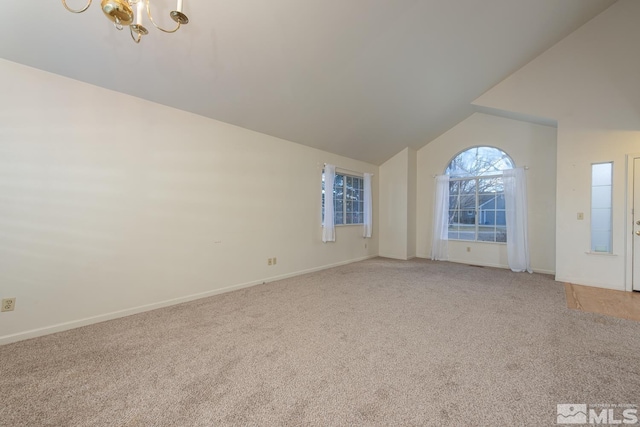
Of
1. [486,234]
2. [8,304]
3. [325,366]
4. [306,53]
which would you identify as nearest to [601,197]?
[486,234]

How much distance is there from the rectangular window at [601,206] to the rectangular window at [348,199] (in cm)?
376

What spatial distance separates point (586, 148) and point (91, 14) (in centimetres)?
612

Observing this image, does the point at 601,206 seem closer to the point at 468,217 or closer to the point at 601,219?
the point at 601,219

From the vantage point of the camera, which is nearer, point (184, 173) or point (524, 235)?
point (184, 173)

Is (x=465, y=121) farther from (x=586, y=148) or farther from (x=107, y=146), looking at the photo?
(x=107, y=146)

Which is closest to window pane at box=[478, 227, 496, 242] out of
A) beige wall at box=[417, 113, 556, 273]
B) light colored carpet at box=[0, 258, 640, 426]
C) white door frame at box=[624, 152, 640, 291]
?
beige wall at box=[417, 113, 556, 273]

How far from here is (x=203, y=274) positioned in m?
3.33

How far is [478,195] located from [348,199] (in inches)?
109

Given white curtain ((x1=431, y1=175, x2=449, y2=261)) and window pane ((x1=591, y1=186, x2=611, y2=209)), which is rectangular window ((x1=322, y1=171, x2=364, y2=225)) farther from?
window pane ((x1=591, y1=186, x2=611, y2=209))

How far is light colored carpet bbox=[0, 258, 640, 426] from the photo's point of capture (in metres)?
1.44

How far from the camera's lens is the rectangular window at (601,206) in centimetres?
385

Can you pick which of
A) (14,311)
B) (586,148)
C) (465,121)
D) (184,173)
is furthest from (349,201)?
(14,311)

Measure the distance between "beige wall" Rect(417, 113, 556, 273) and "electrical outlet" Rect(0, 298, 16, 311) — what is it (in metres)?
6.49

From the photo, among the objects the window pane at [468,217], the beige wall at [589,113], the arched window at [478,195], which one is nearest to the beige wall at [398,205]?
the arched window at [478,195]
